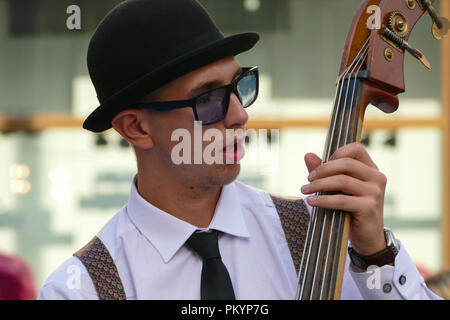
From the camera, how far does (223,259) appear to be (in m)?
1.69

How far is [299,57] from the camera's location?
581 centimetres

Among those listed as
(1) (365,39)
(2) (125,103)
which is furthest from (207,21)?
(1) (365,39)

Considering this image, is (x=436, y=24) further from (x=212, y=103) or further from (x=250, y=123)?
(x=250, y=123)

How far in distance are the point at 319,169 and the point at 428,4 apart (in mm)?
562

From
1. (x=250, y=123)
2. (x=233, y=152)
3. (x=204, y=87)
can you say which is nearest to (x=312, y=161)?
(x=233, y=152)

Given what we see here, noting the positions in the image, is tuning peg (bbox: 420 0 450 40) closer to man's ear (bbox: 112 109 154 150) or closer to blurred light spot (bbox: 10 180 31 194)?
man's ear (bbox: 112 109 154 150)

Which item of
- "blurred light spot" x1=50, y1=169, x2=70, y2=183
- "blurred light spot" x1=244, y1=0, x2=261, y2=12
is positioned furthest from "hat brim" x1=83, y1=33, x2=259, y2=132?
"blurred light spot" x1=50, y1=169, x2=70, y2=183

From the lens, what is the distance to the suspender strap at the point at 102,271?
5.10 ft

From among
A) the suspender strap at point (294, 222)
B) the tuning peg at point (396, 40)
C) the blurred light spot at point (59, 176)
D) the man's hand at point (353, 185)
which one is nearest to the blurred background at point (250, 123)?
the blurred light spot at point (59, 176)

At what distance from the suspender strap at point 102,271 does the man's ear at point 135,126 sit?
32 centimetres

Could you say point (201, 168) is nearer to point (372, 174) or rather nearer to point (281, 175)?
point (372, 174)

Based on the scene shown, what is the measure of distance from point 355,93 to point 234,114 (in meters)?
0.31

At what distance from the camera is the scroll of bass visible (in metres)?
1.46

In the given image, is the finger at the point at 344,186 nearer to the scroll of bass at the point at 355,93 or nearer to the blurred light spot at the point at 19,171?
the scroll of bass at the point at 355,93
